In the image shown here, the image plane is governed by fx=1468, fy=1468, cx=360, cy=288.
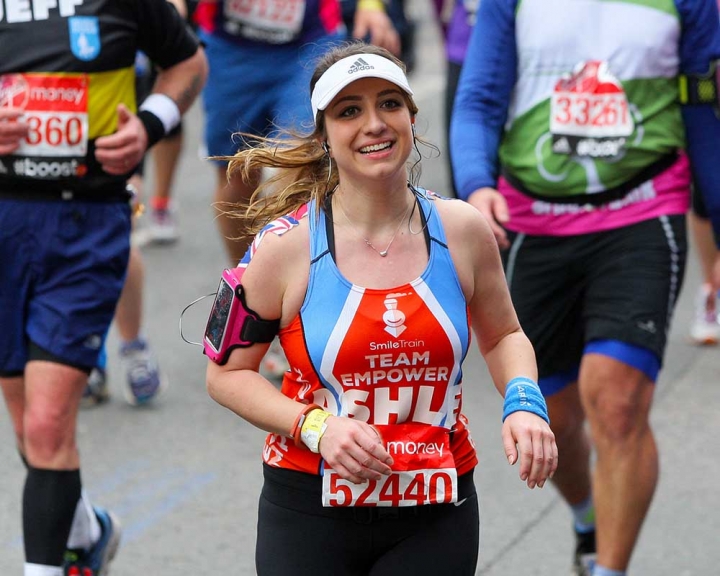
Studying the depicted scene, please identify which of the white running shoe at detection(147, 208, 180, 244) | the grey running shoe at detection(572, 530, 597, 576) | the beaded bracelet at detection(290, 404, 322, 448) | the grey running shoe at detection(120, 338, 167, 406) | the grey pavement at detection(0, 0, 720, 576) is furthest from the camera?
the white running shoe at detection(147, 208, 180, 244)

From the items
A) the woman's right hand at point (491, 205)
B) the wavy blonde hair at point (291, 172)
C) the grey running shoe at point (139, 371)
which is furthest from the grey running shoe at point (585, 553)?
the grey running shoe at point (139, 371)

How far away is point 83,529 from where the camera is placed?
441cm

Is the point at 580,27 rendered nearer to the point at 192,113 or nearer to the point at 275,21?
the point at 275,21

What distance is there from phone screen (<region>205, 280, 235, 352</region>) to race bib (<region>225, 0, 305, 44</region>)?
12.4 ft

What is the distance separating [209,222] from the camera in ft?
31.8

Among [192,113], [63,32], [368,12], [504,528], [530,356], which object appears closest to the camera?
[530,356]

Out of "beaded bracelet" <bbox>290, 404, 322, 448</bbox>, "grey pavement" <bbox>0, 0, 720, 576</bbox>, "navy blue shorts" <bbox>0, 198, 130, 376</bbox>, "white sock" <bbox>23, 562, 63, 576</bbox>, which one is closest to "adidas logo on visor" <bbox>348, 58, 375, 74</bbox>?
"beaded bracelet" <bbox>290, 404, 322, 448</bbox>

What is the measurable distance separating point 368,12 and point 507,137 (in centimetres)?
306

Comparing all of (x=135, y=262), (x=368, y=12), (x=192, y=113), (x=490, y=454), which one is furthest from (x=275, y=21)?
(x=192, y=113)

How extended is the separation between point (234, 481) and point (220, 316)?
259 centimetres

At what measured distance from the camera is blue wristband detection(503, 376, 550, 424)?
2998mm

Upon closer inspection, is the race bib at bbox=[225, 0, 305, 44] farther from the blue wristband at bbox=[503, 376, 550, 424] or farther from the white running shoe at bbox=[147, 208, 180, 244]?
the blue wristband at bbox=[503, 376, 550, 424]

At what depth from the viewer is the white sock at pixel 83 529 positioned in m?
4.39

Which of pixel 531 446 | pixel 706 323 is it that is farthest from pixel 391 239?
pixel 706 323
